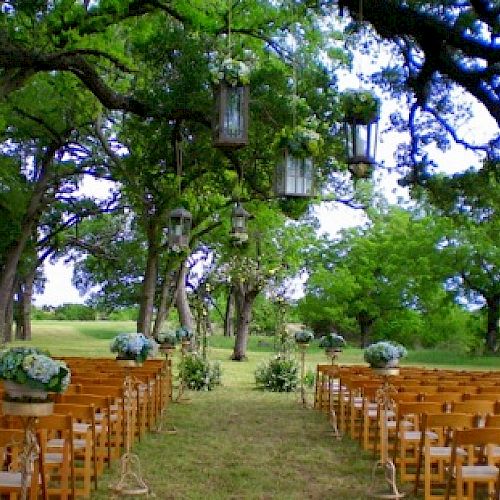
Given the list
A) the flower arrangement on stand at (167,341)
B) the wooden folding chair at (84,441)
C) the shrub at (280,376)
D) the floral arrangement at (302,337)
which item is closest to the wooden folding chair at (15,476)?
the wooden folding chair at (84,441)

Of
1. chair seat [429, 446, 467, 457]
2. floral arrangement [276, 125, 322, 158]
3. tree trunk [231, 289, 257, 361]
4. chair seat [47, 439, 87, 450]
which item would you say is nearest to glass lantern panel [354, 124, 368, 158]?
floral arrangement [276, 125, 322, 158]

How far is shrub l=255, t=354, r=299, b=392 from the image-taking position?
1884cm

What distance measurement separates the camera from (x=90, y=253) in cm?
3800

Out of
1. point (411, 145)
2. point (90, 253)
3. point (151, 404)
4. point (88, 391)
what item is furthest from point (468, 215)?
point (90, 253)

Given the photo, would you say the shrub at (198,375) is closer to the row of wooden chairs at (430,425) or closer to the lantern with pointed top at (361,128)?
the row of wooden chairs at (430,425)

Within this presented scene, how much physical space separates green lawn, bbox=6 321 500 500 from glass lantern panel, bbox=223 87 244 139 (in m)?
3.40

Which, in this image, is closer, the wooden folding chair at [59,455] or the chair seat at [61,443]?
the wooden folding chair at [59,455]

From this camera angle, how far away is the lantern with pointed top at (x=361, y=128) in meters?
8.41

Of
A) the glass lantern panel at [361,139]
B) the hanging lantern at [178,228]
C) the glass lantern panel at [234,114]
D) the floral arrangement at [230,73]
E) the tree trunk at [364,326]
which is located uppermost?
the floral arrangement at [230,73]

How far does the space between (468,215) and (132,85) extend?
9.08 m

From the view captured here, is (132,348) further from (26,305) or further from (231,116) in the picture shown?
(26,305)

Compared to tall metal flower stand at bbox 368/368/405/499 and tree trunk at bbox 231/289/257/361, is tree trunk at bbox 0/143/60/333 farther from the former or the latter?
tall metal flower stand at bbox 368/368/405/499

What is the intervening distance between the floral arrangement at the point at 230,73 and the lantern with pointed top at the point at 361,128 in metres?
1.04

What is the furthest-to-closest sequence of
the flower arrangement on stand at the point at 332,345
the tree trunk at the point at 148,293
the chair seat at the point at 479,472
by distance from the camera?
the tree trunk at the point at 148,293
the flower arrangement on stand at the point at 332,345
the chair seat at the point at 479,472
